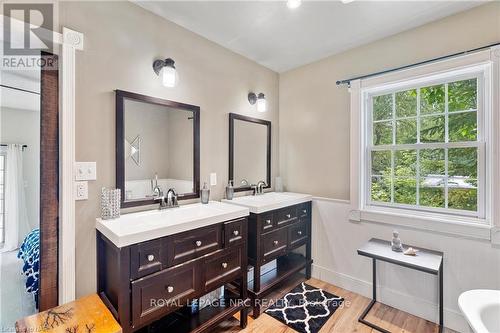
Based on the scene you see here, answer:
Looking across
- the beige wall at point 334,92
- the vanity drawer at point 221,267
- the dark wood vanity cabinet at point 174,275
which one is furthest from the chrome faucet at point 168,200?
the beige wall at point 334,92

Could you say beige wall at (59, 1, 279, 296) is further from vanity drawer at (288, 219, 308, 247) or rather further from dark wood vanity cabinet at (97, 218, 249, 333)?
vanity drawer at (288, 219, 308, 247)

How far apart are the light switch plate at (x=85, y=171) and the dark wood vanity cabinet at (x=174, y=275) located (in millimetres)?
394

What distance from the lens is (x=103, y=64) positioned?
1650mm

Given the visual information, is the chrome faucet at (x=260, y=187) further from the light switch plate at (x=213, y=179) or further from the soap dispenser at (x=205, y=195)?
the soap dispenser at (x=205, y=195)

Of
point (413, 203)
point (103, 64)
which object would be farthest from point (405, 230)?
point (103, 64)

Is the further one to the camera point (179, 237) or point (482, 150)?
point (482, 150)

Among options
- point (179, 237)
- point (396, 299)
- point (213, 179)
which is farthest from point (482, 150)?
point (179, 237)

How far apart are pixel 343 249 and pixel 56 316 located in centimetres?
245

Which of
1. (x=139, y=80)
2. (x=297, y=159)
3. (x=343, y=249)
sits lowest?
(x=343, y=249)

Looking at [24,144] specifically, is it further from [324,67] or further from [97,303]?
[324,67]

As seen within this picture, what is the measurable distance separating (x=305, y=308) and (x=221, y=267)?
100cm

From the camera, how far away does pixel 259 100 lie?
110 inches

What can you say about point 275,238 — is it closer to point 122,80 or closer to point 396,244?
point 396,244

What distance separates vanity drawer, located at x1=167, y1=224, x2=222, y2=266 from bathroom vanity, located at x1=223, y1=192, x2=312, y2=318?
46 cm
